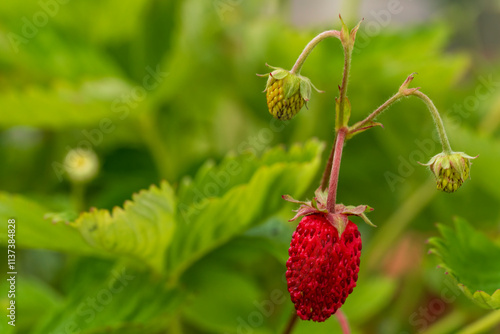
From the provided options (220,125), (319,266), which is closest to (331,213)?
(319,266)

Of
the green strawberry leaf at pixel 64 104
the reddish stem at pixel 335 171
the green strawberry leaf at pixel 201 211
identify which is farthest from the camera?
the green strawberry leaf at pixel 64 104

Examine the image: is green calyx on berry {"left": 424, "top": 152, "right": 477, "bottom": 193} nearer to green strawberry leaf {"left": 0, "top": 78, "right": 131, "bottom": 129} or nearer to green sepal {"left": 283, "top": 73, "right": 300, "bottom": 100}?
green sepal {"left": 283, "top": 73, "right": 300, "bottom": 100}

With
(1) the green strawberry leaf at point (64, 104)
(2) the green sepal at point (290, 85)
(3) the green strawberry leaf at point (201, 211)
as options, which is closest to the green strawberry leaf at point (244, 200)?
(3) the green strawberry leaf at point (201, 211)

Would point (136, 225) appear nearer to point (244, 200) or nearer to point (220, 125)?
point (244, 200)

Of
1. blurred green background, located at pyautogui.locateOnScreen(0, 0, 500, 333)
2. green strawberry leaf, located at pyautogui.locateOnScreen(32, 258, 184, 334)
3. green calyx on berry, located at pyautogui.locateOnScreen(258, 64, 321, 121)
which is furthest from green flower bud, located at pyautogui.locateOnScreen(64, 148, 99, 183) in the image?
green calyx on berry, located at pyautogui.locateOnScreen(258, 64, 321, 121)
